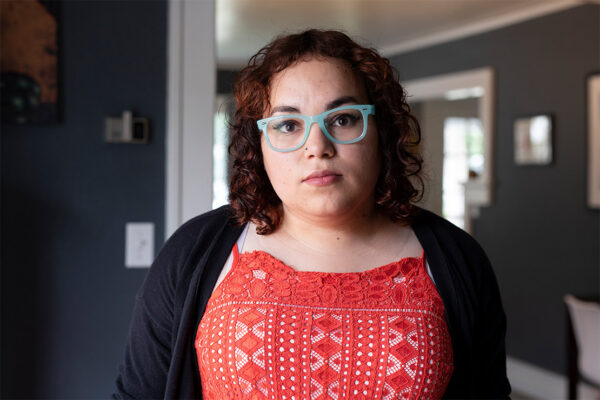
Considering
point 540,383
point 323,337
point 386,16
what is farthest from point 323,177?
point 386,16

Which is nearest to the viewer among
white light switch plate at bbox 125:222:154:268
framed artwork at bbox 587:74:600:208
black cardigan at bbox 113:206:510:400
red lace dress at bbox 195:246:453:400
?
red lace dress at bbox 195:246:453:400

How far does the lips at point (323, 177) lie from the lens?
1162 mm

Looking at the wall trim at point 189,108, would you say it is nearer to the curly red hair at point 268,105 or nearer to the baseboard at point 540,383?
the curly red hair at point 268,105

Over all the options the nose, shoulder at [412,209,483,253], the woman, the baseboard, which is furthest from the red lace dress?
the baseboard

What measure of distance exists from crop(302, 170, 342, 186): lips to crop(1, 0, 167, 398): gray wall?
109cm

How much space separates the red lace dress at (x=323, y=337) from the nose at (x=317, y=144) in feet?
0.78

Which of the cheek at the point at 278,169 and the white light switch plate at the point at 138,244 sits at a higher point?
the cheek at the point at 278,169

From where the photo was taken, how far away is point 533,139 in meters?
4.87

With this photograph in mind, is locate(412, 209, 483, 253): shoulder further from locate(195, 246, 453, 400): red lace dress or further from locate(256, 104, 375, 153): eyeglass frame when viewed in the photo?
locate(256, 104, 375, 153): eyeglass frame

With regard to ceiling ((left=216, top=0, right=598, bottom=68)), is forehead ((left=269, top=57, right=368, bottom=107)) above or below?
below

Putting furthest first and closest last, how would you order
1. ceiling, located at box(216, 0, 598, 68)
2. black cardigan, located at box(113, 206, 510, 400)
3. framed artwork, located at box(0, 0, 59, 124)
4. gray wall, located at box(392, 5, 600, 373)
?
ceiling, located at box(216, 0, 598, 68), gray wall, located at box(392, 5, 600, 373), framed artwork, located at box(0, 0, 59, 124), black cardigan, located at box(113, 206, 510, 400)

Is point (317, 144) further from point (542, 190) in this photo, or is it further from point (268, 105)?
point (542, 190)

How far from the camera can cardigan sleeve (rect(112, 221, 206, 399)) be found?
1.27 m

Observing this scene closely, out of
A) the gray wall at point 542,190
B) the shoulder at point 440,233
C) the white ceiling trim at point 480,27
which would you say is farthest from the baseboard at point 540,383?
the shoulder at point 440,233
